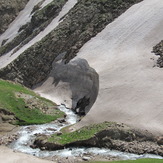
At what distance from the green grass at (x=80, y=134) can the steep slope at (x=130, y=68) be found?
8.70 ft

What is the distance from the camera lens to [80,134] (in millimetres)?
37062

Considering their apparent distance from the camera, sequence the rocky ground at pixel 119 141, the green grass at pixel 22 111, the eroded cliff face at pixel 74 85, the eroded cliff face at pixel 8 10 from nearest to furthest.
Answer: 1. the rocky ground at pixel 119 141
2. the green grass at pixel 22 111
3. the eroded cliff face at pixel 74 85
4. the eroded cliff face at pixel 8 10

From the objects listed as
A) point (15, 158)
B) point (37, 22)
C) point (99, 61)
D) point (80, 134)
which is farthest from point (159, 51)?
point (37, 22)

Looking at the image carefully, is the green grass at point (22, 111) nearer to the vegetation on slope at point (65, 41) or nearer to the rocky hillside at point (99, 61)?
the rocky hillside at point (99, 61)

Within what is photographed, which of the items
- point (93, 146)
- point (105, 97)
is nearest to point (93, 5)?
point (105, 97)

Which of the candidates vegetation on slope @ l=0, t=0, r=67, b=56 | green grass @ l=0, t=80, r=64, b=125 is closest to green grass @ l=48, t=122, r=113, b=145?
green grass @ l=0, t=80, r=64, b=125

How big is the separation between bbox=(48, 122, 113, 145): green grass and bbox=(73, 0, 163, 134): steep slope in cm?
265

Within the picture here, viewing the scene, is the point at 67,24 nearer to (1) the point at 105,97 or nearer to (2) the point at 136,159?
(1) the point at 105,97

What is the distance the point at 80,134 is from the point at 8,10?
247ft

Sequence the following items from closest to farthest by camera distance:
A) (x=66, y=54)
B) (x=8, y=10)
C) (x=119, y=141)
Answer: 1. (x=119, y=141)
2. (x=66, y=54)
3. (x=8, y=10)

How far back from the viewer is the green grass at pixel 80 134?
118 ft

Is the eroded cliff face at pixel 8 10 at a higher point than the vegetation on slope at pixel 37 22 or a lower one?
higher

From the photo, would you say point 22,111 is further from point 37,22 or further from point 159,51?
point 37,22

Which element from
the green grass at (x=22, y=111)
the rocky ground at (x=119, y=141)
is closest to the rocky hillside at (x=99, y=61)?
the rocky ground at (x=119, y=141)
